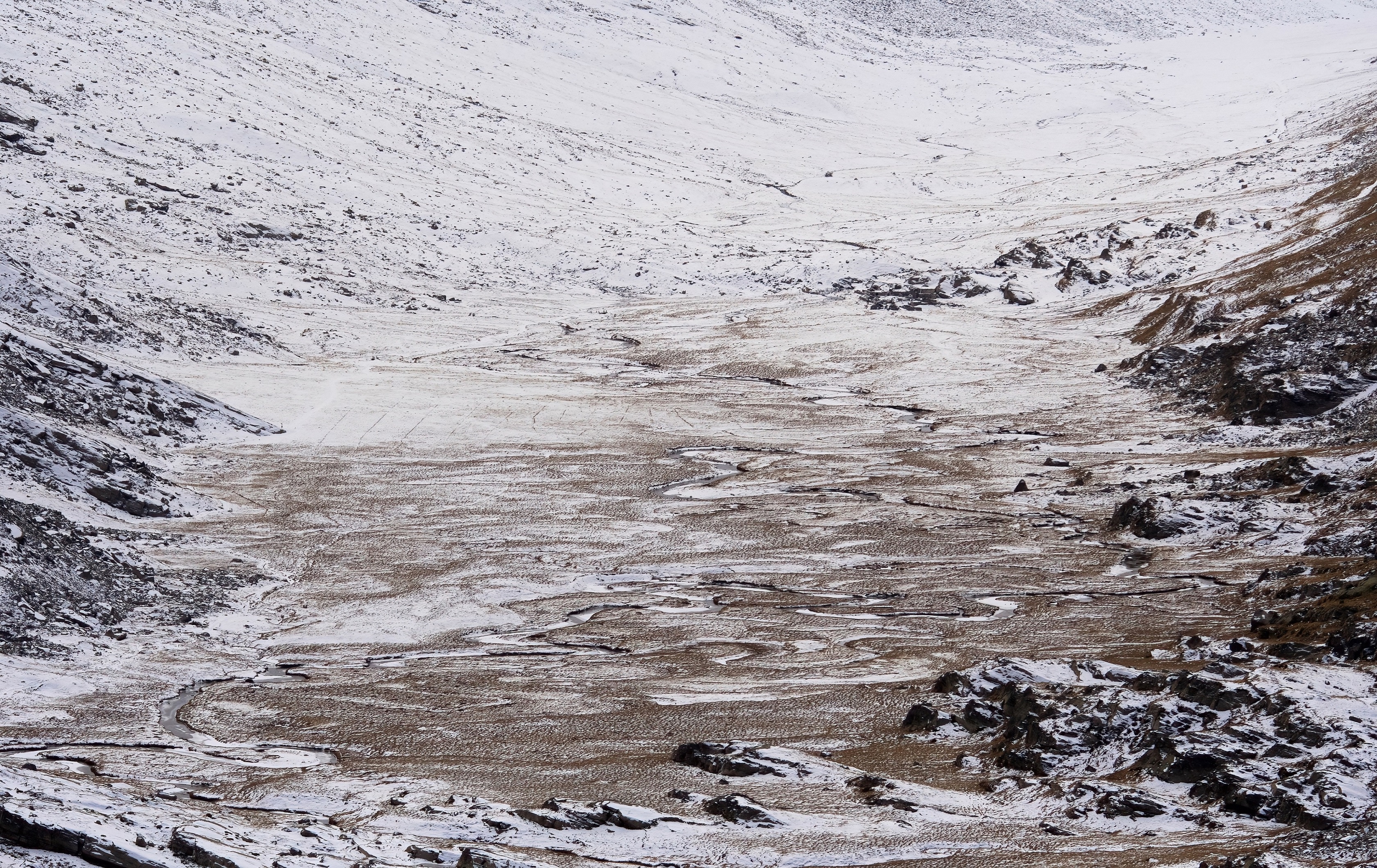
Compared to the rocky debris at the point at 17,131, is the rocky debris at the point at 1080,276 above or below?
above

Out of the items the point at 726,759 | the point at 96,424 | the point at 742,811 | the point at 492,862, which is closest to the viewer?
the point at 492,862

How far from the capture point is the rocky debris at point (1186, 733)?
15.2 meters

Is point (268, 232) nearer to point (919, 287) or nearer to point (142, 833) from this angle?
point (919, 287)

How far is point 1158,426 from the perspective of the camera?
135 ft

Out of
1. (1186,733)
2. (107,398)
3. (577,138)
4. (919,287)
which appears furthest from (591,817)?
(577,138)

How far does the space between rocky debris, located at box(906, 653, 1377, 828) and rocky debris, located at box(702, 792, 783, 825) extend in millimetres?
3329

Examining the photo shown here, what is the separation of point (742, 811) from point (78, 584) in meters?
13.4

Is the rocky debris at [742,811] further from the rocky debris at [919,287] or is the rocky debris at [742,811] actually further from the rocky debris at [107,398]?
the rocky debris at [919,287]

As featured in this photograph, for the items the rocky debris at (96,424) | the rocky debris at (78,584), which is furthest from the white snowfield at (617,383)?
the rocky debris at (78,584)

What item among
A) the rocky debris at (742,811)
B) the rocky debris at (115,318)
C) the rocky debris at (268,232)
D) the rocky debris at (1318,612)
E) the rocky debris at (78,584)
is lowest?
the rocky debris at (115,318)

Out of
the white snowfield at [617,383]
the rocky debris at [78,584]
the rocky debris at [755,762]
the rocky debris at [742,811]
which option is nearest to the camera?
the rocky debris at [742,811]

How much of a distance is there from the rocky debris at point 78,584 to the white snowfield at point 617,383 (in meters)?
0.71

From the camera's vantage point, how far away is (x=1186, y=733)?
1658 centimetres

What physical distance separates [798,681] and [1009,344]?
116 ft
